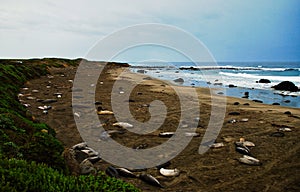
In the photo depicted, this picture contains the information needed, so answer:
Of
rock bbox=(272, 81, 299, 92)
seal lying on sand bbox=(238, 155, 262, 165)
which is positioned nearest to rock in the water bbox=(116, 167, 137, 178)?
seal lying on sand bbox=(238, 155, 262, 165)

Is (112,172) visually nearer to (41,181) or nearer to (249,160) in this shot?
(41,181)

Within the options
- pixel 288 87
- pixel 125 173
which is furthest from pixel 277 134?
pixel 288 87

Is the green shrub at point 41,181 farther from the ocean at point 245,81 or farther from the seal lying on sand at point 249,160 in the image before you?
the ocean at point 245,81

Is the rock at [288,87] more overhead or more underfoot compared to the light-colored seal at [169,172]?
more overhead

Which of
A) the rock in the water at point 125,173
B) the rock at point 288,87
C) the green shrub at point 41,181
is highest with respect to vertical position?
the rock at point 288,87

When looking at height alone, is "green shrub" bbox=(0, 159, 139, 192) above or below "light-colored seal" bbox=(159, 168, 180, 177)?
above

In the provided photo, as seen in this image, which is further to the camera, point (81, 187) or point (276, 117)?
point (276, 117)

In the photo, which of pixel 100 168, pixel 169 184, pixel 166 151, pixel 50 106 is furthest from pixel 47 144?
pixel 50 106

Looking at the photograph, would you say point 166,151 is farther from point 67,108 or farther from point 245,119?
point 67,108

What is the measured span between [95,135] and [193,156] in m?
3.10

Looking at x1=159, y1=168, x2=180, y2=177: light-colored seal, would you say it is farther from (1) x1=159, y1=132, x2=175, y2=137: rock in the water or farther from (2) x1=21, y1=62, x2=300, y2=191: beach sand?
(1) x1=159, y1=132, x2=175, y2=137: rock in the water

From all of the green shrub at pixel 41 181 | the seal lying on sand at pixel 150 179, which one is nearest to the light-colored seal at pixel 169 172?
the seal lying on sand at pixel 150 179

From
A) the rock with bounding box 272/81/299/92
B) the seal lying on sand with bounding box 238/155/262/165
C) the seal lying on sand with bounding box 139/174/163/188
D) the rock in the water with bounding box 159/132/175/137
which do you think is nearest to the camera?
the seal lying on sand with bounding box 139/174/163/188

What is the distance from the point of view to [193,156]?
21.1 feet
